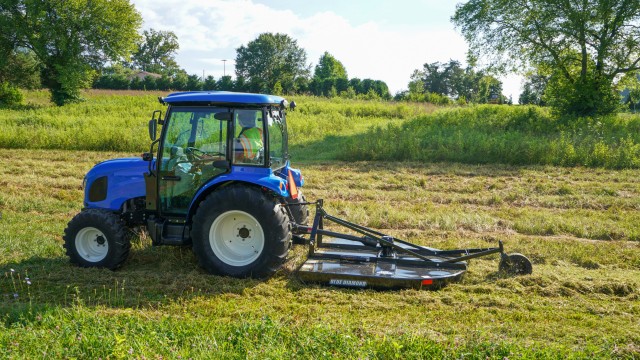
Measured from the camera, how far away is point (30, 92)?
140 feet

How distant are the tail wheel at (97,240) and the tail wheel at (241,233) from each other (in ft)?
3.20

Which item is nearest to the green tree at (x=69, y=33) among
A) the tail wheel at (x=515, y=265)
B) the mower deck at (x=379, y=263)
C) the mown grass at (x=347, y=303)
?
the mown grass at (x=347, y=303)

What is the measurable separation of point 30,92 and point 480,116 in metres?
35.4

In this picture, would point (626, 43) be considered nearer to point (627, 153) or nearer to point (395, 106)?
point (627, 153)

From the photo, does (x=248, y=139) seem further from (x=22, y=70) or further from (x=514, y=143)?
(x=22, y=70)

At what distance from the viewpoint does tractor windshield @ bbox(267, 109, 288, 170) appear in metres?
6.63

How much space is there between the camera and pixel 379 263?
6.48 metres

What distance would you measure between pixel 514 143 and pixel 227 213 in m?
12.6

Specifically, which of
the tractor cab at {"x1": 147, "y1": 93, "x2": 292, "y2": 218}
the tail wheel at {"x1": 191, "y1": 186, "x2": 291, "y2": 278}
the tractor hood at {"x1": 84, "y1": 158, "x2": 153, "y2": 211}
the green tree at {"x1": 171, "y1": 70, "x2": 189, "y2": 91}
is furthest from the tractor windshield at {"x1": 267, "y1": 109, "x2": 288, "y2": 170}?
the green tree at {"x1": 171, "y1": 70, "x2": 189, "y2": 91}

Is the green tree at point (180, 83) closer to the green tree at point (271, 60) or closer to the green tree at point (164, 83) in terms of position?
the green tree at point (164, 83)

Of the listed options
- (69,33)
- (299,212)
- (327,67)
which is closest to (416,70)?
(327,67)

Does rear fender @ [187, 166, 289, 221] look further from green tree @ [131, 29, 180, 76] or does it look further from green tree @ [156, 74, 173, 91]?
green tree @ [131, 29, 180, 76]

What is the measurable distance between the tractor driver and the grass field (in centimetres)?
145

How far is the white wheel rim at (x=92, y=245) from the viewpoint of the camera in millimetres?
6727
